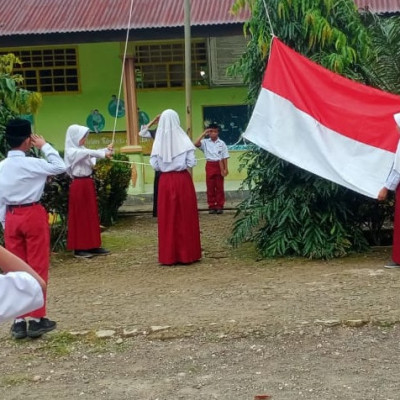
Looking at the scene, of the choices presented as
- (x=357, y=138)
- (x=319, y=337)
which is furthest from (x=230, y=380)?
(x=357, y=138)

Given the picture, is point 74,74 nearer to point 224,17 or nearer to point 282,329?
point 224,17

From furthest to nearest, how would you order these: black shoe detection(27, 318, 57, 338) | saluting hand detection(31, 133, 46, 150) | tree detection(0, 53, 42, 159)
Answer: tree detection(0, 53, 42, 159)
saluting hand detection(31, 133, 46, 150)
black shoe detection(27, 318, 57, 338)

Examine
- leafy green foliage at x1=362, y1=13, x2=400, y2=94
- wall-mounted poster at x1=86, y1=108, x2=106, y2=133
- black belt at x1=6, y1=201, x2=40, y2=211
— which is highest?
leafy green foliage at x1=362, y1=13, x2=400, y2=94

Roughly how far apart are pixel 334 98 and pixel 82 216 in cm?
346

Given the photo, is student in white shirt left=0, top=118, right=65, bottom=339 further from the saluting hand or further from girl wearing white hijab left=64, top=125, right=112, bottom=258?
girl wearing white hijab left=64, top=125, right=112, bottom=258

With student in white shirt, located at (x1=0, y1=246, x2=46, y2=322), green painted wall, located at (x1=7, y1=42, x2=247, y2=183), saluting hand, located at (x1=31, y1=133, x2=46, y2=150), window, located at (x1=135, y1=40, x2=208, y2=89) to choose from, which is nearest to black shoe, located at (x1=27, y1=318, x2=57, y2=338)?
saluting hand, located at (x1=31, y1=133, x2=46, y2=150)

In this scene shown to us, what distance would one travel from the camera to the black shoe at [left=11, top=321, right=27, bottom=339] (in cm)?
628

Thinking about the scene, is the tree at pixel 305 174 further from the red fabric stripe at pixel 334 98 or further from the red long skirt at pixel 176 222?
the red long skirt at pixel 176 222

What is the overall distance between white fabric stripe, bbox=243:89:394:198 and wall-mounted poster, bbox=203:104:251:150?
A: 8298mm

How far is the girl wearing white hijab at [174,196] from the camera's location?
892cm

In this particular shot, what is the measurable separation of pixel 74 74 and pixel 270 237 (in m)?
9.43

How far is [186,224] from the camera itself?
9016 mm

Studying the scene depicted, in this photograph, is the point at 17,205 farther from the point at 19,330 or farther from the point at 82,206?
the point at 82,206

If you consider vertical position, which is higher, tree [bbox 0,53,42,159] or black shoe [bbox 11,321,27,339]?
tree [bbox 0,53,42,159]
